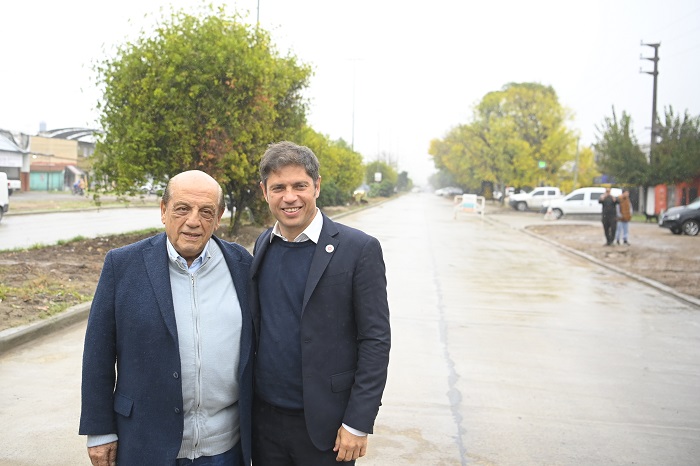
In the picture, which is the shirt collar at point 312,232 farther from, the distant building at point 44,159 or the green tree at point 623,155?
the distant building at point 44,159

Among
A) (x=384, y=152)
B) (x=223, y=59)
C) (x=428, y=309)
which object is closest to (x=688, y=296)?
(x=428, y=309)

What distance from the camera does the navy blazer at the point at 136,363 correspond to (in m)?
2.65

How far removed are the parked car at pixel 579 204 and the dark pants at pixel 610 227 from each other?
1802 cm

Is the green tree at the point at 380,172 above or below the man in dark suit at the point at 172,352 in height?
above

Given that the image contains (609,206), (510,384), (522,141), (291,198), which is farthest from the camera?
(522,141)

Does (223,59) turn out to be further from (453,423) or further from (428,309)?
(453,423)

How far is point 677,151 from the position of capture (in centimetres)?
3809

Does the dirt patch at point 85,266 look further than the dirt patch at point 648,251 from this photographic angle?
No

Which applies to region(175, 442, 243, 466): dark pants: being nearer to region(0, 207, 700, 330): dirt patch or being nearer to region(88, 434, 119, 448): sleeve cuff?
region(88, 434, 119, 448): sleeve cuff

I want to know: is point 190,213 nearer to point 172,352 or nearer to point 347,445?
point 172,352

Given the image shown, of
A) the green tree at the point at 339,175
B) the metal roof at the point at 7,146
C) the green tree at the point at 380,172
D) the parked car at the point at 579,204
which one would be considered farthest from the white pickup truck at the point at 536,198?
the green tree at the point at 380,172

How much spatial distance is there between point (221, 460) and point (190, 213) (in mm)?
980

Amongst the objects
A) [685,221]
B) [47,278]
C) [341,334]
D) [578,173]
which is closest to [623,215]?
[685,221]

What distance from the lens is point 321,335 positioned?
2.76 m
